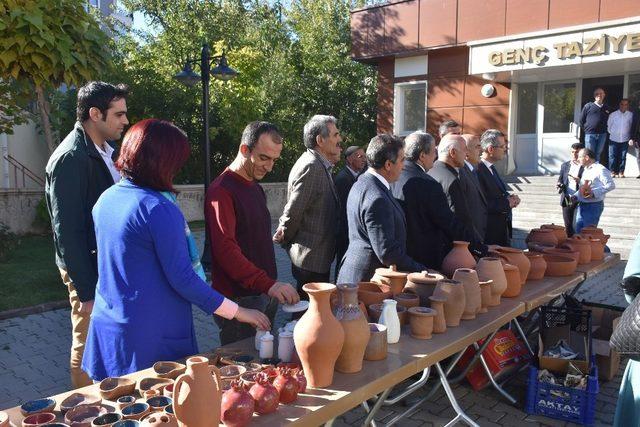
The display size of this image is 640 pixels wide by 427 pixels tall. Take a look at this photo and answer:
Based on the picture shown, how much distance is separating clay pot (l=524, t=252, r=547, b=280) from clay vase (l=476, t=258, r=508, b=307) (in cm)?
70

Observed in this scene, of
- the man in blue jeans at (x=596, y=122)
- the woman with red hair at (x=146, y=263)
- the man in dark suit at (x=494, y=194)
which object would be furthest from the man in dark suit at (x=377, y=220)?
the man in blue jeans at (x=596, y=122)

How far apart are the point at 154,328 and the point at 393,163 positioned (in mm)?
1678

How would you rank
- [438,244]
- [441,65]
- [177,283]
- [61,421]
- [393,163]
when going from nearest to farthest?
[61,421]
[177,283]
[393,163]
[438,244]
[441,65]

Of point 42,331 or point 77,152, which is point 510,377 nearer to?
point 77,152

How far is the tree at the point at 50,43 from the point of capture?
9.75ft

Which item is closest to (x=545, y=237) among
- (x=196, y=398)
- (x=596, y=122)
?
(x=196, y=398)

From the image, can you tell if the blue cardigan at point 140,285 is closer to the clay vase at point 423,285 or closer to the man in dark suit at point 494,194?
the clay vase at point 423,285

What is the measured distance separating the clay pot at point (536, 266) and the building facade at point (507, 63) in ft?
27.0

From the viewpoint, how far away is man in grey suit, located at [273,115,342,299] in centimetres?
364

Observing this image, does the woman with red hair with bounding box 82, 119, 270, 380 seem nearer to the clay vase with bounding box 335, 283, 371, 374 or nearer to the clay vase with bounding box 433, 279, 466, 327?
the clay vase with bounding box 335, 283, 371, 374

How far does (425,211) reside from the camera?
349 cm

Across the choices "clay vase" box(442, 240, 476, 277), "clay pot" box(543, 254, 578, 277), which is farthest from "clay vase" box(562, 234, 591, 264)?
"clay vase" box(442, 240, 476, 277)

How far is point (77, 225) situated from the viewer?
251 cm

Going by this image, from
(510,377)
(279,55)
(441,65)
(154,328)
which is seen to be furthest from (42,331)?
(279,55)
